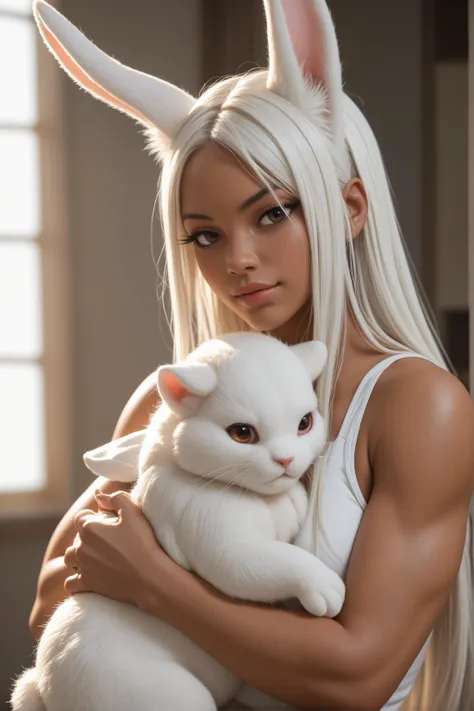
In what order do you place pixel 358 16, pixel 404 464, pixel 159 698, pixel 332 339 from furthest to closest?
pixel 358 16
pixel 332 339
pixel 404 464
pixel 159 698

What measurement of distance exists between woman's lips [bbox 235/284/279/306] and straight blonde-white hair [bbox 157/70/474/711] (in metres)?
0.06

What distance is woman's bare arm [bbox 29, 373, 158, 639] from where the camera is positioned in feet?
4.25

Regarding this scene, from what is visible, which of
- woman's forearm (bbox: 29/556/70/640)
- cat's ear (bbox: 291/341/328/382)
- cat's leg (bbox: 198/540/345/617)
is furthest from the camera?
woman's forearm (bbox: 29/556/70/640)

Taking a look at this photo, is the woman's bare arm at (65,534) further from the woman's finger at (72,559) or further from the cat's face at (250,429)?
the cat's face at (250,429)

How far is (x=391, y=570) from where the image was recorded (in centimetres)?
102

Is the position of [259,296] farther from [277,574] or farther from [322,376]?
[277,574]

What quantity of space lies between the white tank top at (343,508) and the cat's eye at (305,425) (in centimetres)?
11

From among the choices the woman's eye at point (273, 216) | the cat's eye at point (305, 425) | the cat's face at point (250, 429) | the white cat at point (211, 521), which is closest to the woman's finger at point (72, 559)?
the white cat at point (211, 521)

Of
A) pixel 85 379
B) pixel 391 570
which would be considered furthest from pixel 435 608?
pixel 85 379

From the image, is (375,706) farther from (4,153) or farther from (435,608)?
(4,153)

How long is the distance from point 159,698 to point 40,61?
1.99m

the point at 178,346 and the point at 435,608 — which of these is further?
the point at 178,346

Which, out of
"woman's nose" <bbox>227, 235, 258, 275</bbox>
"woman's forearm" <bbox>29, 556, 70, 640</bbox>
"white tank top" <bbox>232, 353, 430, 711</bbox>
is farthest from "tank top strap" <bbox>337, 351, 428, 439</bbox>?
"woman's forearm" <bbox>29, 556, 70, 640</bbox>

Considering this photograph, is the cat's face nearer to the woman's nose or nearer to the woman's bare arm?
the woman's nose
